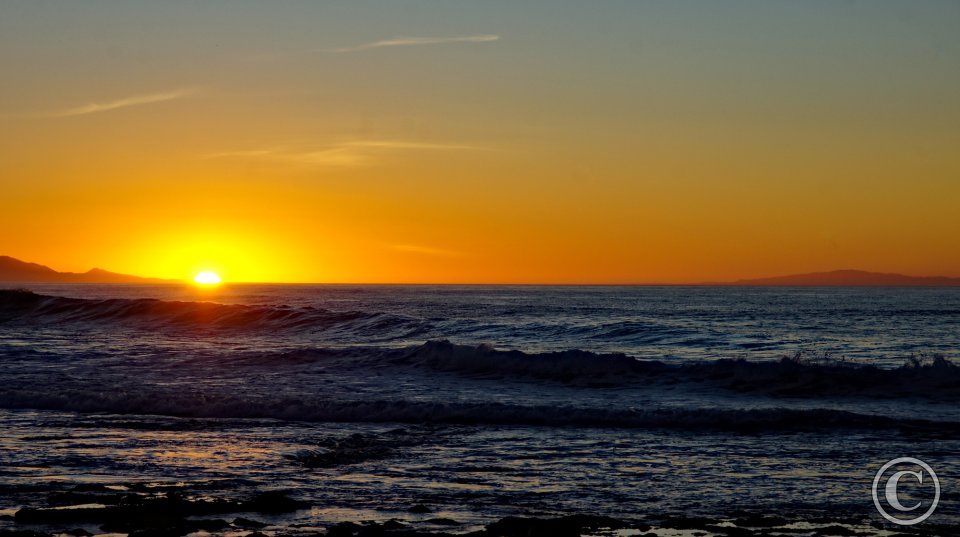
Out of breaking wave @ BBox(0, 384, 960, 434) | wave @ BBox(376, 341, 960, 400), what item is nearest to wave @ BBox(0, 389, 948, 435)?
breaking wave @ BBox(0, 384, 960, 434)

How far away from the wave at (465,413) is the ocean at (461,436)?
0.07 m

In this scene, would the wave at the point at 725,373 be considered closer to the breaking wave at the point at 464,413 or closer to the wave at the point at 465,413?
the wave at the point at 465,413

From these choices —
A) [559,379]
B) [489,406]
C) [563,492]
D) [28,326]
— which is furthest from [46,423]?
[28,326]

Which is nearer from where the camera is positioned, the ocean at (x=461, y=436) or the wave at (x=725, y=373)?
the ocean at (x=461, y=436)

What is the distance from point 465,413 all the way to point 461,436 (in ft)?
8.66

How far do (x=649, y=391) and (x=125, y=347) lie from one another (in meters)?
22.6

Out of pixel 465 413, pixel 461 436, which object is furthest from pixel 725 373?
pixel 461 436

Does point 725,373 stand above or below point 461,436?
above

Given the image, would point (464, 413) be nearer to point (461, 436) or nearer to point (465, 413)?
point (465, 413)

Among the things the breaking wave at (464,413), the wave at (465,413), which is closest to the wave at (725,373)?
the wave at (465,413)

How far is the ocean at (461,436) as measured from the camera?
10.6 meters

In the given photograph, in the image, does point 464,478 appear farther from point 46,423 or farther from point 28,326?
point 28,326

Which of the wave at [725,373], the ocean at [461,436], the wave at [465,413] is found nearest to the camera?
the ocean at [461,436]

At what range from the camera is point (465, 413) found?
62.4 feet
